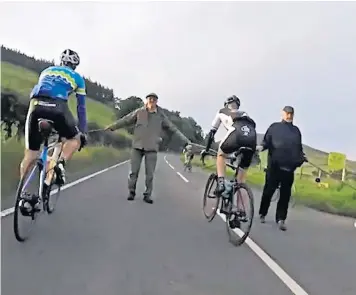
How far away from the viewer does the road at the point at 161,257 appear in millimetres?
5527

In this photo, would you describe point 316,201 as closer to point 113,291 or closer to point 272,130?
point 272,130

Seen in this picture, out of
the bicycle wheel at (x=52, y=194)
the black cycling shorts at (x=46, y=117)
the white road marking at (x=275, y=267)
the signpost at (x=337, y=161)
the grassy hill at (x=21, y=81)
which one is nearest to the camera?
the white road marking at (x=275, y=267)

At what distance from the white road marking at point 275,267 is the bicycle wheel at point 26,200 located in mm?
2697

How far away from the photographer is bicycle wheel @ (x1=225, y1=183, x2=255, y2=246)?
788 cm

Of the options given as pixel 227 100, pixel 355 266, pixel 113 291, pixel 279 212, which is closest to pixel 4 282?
pixel 113 291

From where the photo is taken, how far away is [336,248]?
8.49 meters

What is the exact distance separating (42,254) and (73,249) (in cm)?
48

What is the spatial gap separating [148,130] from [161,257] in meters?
5.39

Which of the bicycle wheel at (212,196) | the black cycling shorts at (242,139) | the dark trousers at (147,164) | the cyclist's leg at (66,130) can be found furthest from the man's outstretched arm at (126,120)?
the cyclist's leg at (66,130)

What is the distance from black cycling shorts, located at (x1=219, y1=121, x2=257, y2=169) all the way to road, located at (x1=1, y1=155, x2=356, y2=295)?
1.17 m

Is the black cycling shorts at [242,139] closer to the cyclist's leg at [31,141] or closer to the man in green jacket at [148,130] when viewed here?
the cyclist's leg at [31,141]

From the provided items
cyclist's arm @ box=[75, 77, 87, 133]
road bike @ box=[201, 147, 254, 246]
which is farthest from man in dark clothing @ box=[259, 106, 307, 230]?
cyclist's arm @ box=[75, 77, 87, 133]

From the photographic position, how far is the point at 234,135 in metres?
8.41

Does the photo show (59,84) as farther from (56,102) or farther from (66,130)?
(66,130)
